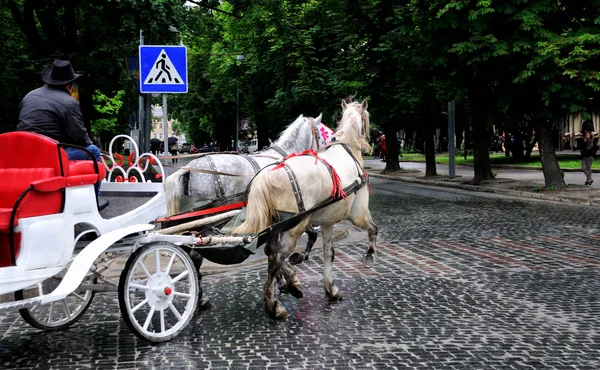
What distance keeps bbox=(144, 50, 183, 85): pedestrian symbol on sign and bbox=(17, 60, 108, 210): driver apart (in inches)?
191

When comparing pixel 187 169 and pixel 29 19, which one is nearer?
pixel 187 169

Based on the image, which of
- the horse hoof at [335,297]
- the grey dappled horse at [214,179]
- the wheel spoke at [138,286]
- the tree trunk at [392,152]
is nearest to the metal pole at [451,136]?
the tree trunk at [392,152]

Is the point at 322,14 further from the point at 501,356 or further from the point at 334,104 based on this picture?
the point at 501,356

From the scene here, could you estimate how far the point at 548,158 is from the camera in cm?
2052

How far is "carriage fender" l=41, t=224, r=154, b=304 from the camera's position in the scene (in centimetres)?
511

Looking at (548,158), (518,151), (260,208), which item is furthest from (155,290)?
(518,151)

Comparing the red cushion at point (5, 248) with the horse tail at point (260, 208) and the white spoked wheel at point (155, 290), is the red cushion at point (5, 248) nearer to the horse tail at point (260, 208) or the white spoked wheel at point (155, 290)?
the white spoked wheel at point (155, 290)

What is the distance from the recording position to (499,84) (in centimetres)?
2058

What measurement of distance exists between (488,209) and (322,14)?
19663 mm

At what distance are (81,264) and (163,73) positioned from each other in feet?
20.3

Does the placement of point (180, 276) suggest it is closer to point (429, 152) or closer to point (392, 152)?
point (429, 152)

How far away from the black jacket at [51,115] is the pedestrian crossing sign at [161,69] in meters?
4.96

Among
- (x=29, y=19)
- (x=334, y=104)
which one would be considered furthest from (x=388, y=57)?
(x=29, y=19)

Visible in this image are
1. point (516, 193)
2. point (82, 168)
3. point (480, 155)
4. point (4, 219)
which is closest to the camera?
point (4, 219)
